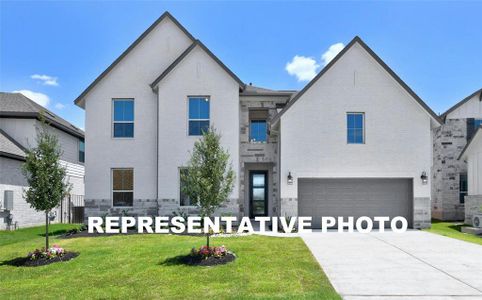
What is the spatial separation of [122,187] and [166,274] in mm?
9758

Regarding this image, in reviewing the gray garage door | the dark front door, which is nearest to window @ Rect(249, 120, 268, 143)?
the dark front door

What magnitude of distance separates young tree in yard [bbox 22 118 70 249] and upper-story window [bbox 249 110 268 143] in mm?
9685

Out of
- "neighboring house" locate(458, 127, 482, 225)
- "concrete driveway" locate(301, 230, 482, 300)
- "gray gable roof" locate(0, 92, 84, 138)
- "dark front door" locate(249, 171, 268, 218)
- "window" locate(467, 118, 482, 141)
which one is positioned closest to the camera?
"concrete driveway" locate(301, 230, 482, 300)

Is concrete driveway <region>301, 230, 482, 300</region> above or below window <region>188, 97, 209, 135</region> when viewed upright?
below

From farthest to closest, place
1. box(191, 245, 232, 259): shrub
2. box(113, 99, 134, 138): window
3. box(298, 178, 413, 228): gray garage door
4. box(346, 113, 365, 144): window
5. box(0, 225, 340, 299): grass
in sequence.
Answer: box(113, 99, 134, 138): window → box(298, 178, 413, 228): gray garage door → box(346, 113, 365, 144): window → box(191, 245, 232, 259): shrub → box(0, 225, 340, 299): grass

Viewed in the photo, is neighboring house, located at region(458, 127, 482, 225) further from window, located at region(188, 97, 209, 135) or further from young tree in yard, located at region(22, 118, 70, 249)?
young tree in yard, located at region(22, 118, 70, 249)

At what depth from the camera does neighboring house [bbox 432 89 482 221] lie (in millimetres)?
21953

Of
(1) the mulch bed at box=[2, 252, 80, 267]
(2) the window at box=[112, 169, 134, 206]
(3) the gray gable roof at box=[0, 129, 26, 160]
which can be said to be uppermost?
(3) the gray gable roof at box=[0, 129, 26, 160]

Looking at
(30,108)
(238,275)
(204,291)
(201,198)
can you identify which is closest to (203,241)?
(201,198)

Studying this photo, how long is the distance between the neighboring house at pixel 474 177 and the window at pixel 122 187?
1656 cm

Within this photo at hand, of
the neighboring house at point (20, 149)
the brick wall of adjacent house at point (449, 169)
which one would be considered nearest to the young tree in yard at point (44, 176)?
the neighboring house at point (20, 149)

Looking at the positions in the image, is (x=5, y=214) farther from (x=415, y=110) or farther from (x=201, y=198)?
(x=415, y=110)

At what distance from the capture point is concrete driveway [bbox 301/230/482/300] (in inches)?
287

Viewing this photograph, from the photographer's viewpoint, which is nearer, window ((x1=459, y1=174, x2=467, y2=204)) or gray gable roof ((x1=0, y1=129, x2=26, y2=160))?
gray gable roof ((x1=0, y1=129, x2=26, y2=160))
